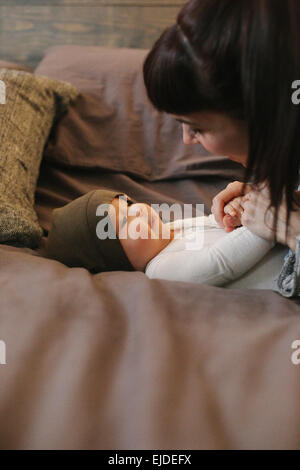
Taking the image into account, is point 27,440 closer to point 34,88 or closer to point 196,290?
point 196,290

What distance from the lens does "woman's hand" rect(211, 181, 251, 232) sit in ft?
2.93

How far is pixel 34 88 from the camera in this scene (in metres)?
1.17

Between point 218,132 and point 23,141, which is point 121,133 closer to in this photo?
point 23,141

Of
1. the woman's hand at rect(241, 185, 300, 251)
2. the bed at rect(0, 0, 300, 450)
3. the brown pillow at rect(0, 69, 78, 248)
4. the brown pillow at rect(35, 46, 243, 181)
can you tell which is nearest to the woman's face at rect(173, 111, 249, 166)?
the woman's hand at rect(241, 185, 300, 251)

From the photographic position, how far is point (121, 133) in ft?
4.31

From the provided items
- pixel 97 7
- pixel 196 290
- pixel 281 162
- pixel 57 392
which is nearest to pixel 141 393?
pixel 57 392

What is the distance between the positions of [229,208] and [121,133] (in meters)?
0.54

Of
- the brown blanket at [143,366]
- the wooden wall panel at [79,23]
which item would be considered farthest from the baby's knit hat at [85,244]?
the wooden wall panel at [79,23]

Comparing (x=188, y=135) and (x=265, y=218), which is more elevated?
(x=188, y=135)

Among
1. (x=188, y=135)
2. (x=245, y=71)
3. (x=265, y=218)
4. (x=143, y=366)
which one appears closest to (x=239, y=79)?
(x=245, y=71)

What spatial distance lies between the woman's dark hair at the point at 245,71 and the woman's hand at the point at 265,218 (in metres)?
0.12

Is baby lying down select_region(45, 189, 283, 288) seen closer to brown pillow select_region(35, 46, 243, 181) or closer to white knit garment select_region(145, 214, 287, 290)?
white knit garment select_region(145, 214, 287, 290)

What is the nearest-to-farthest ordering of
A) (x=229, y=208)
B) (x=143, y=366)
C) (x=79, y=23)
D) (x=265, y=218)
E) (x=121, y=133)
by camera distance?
(x=143, y=366) → (x=265, y=218) → (x=229, y=208) → (x=121, y=133) → (x=79, y=23)

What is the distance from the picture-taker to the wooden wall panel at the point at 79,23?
5.61 ft
